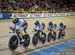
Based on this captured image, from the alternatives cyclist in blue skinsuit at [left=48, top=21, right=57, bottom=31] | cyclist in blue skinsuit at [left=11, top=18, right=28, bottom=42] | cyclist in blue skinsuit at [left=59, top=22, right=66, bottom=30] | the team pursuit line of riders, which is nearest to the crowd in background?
cyclist in blue skinsuit at [left=11, top=18, right=28, bottom=42]

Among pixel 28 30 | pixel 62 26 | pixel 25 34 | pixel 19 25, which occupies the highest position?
pixel 19 25

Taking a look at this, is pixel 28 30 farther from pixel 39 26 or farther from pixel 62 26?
pixel 62 26

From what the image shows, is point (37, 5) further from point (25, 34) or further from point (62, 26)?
point (25, 34)

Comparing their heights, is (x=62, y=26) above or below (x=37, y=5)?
below

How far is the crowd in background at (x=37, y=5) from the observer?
8.25 m

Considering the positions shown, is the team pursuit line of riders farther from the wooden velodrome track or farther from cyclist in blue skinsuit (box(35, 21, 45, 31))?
the wooden velodrome track

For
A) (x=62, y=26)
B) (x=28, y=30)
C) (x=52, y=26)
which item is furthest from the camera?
(x=62, y=26)

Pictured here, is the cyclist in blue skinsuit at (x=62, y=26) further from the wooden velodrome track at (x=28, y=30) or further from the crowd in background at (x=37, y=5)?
the crowd in background at (x=37, y=5)

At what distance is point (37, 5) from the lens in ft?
35.1

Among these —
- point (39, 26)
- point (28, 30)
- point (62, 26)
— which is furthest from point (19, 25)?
point (62, 26)

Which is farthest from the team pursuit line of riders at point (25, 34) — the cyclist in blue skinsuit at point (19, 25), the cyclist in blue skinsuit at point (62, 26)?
the cyclist in blue skinsuit at point (62, 26)

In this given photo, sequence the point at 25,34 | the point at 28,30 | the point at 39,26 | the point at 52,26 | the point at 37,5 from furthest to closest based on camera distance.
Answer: the point at 52,26, the point at 37,5, the point at 39,26, the point at 28,30, the point at 25,34

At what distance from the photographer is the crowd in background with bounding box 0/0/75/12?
325 inches

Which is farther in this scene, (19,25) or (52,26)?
(52,26)
